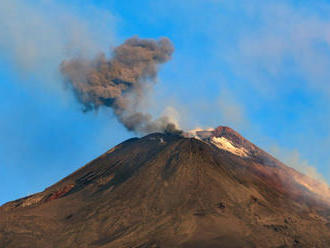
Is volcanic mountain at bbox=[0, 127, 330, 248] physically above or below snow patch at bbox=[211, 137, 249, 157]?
below

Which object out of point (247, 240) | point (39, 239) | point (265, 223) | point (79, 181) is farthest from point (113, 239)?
point (79, 181)

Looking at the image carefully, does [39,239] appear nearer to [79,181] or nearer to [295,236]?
[79,181]

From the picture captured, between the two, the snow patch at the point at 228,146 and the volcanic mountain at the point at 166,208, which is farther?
the snow patch at the point at 228,146

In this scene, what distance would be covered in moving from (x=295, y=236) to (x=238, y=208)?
32.5 feet

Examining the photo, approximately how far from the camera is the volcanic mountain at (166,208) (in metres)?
65.4

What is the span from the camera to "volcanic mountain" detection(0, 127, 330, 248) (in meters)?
65.4

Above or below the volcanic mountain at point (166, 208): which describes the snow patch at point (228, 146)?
above

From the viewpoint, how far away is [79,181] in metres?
98.5

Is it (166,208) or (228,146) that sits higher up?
(228,146)

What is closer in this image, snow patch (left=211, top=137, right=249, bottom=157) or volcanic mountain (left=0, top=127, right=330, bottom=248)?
volcanic mountain (left=0, top=127, right=330, bottom=248)

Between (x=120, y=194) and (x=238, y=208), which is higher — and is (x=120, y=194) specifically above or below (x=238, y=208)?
above

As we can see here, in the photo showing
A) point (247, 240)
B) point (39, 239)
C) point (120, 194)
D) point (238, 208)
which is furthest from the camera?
point (120, 194)

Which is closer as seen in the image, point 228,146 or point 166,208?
point 166,208

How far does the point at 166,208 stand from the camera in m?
72.6
